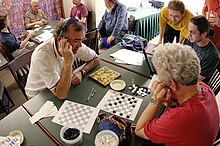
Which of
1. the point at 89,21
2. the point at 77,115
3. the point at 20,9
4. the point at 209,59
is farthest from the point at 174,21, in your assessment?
the point at 20,9

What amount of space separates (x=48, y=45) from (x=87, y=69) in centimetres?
43

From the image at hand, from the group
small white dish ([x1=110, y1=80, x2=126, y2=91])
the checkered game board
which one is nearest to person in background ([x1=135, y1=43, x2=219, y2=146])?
the checkered game board

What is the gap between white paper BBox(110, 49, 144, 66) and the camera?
2132mm

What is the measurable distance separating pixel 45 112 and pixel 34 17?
266cm

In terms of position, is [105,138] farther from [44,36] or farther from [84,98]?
[44,36]

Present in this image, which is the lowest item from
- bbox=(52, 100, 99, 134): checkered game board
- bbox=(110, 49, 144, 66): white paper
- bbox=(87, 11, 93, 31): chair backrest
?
bbox=(87, 11, 93, 31): chair backrest

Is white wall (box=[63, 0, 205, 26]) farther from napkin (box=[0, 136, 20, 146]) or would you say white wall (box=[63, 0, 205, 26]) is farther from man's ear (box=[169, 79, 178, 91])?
napkin (box=[0, 136, 20, 146])

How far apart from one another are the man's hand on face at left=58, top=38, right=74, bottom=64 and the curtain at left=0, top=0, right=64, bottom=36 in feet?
8.48

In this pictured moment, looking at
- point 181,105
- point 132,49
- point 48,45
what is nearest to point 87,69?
point 48,45

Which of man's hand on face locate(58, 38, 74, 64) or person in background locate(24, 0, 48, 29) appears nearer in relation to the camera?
man's hand on face locate(58, 38, 74, 64)

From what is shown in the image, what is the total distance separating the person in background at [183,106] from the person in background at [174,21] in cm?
123

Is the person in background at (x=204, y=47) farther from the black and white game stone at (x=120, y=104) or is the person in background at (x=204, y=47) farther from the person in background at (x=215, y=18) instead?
the black and white game stone at (x=120, y=104)

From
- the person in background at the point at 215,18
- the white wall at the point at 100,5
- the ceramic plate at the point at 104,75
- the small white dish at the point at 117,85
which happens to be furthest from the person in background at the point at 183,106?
the white wall at the point at 100,5

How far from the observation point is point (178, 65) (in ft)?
3.69
